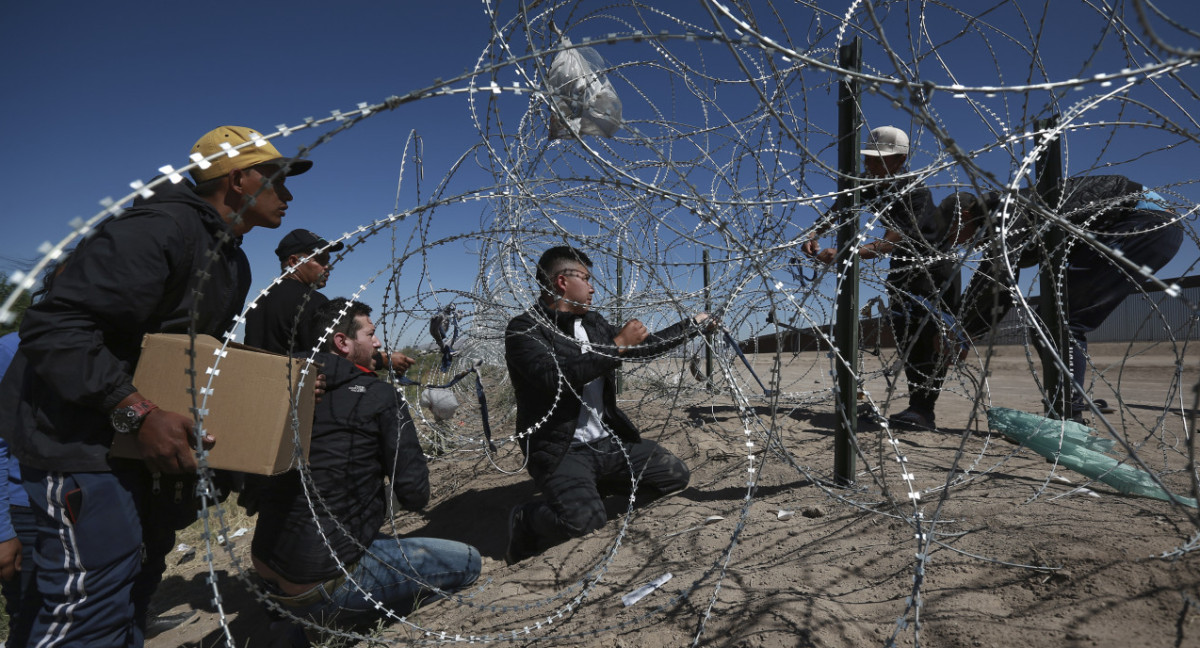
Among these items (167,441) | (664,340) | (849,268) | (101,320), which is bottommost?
(167,441)

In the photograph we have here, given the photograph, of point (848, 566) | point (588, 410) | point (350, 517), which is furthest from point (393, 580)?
point (848, 566)

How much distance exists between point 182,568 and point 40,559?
2.88 metres

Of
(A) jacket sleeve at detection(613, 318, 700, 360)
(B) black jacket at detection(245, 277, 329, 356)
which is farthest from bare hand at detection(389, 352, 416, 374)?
(A) jacket sleeve at detection(613, 318, 700, 360)

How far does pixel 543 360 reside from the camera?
3.13 m

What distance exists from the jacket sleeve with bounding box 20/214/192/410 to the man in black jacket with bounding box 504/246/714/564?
145cm

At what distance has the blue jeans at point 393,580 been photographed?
2.57 metres

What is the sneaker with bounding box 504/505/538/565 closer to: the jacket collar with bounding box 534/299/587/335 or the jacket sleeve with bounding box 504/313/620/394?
the jacket sleeve with bounding box 504/313/620/394

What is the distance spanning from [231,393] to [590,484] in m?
1.86

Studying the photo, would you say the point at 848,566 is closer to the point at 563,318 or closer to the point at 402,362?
the point at 563,318

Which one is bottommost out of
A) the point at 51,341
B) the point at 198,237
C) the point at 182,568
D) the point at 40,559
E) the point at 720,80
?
the point at 182,568

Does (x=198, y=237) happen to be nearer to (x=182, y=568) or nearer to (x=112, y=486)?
A: (x=112, y=486)

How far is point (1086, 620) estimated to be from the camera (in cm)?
158

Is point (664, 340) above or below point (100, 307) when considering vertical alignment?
below

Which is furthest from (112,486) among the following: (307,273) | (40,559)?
(307,273)
